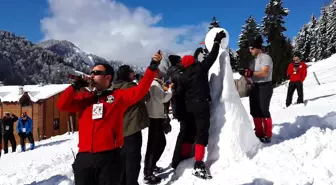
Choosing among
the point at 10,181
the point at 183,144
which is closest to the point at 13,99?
the point at 10,181

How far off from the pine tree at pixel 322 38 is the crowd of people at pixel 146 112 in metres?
56.4

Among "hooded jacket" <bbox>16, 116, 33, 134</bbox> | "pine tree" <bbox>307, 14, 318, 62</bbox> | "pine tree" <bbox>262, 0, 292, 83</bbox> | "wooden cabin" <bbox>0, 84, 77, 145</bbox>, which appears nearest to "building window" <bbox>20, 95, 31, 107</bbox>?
"wooden cabin" <bbox>0, 84, 77, 145</bbox>

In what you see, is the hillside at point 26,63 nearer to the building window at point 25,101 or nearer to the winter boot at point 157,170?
the building window at point 25,101

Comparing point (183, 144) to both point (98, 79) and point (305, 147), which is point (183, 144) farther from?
point (98, 79)

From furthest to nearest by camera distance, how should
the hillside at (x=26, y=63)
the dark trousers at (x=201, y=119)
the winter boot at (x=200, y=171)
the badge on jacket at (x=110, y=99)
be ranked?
the hillside at (x=26, y=63), the dark trousers at (x=201, y=119), the winter boot at (x=200, y=171), the badge on jacket at (x=110, y=99)

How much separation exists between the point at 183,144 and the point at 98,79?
8.48ft

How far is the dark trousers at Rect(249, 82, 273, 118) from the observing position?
5680 millimetres

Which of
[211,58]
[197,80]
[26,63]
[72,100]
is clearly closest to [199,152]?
[197,80]

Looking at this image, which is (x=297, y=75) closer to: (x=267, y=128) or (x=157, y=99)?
(x=267, y=128)

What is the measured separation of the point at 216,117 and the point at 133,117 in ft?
4.64

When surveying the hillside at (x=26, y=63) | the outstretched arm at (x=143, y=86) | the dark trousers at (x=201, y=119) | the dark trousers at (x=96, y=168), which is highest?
the hillside at (x=26, y=63)

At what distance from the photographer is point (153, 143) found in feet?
16.9

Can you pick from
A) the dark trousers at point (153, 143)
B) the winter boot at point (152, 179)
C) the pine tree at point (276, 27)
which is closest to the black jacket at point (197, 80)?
the dark trousers at point (153, 143)

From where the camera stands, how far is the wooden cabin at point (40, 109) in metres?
31.8
